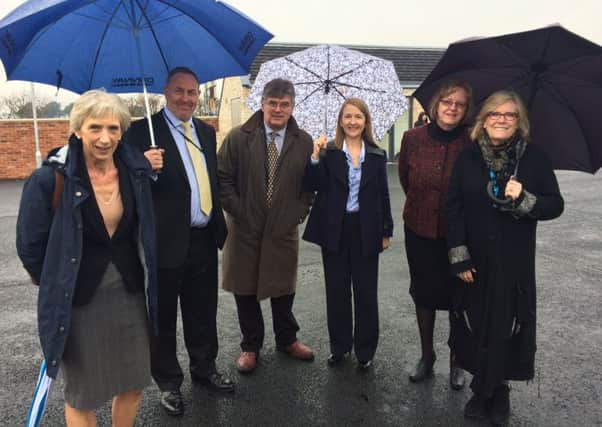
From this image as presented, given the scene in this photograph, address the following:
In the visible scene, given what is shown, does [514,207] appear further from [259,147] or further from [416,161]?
[259,147]

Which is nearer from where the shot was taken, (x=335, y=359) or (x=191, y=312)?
(x=191, y=312)

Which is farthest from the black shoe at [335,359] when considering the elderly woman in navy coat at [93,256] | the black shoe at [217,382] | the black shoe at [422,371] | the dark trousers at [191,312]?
the elderly woman in navy coat at [93,256]

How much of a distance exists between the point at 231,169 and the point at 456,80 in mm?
1646

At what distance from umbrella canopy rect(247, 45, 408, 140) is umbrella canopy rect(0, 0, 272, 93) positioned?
659mm

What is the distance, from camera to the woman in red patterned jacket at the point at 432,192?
3185 millimetres

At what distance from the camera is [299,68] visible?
3811 millimetres

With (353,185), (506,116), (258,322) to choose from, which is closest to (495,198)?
(506,116)

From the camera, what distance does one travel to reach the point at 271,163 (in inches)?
139

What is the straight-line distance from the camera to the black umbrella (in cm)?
267

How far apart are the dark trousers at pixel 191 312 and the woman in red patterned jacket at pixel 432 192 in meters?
1.42

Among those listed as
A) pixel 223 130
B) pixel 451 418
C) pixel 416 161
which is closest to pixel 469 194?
pixel 416 161

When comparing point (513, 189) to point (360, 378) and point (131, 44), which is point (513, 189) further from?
point (131, 44)

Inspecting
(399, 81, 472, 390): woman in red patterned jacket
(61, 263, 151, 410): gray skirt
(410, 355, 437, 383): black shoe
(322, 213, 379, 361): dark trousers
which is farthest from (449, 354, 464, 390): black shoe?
(61, 263, 151, 410): gray skirt

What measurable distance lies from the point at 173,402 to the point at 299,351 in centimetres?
109
